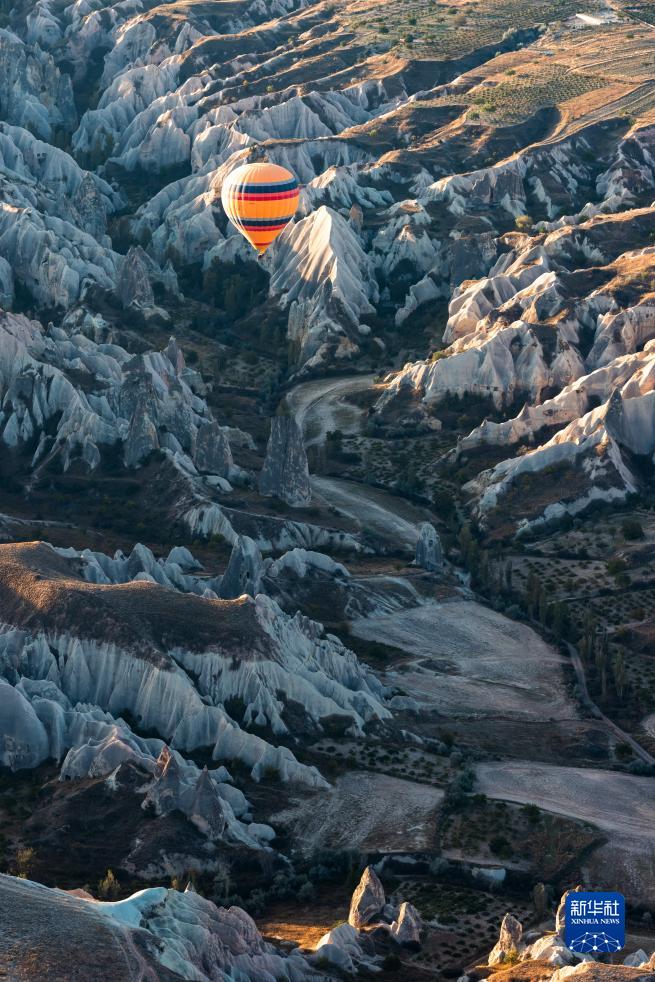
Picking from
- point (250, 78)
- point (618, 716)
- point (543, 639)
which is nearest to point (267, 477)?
point (543, 639)

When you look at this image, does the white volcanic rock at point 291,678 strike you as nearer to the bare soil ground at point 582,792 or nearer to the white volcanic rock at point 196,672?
the white volcanic rock at point 196,672

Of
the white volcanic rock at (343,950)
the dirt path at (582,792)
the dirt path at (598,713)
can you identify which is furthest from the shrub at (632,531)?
the white volcanic rock at (343,950)

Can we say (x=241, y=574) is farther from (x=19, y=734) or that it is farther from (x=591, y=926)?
(x=591, y=926)

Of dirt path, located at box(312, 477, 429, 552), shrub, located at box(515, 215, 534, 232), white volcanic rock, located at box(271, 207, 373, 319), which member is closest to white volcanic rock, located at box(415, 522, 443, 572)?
dirt path, located at box(312, 477, 429, 552)

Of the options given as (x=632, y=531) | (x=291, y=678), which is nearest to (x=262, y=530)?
(x=632, y=531)

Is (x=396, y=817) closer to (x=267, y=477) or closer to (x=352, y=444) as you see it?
(x=267, y=477)

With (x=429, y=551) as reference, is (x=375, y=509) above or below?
above

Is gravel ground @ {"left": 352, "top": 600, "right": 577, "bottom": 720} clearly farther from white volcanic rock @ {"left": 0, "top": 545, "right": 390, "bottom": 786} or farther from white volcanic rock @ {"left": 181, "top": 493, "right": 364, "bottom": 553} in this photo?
white volcanic rock @ {"left": 181, "top": 493, "right": 364, "bottom": 553}
